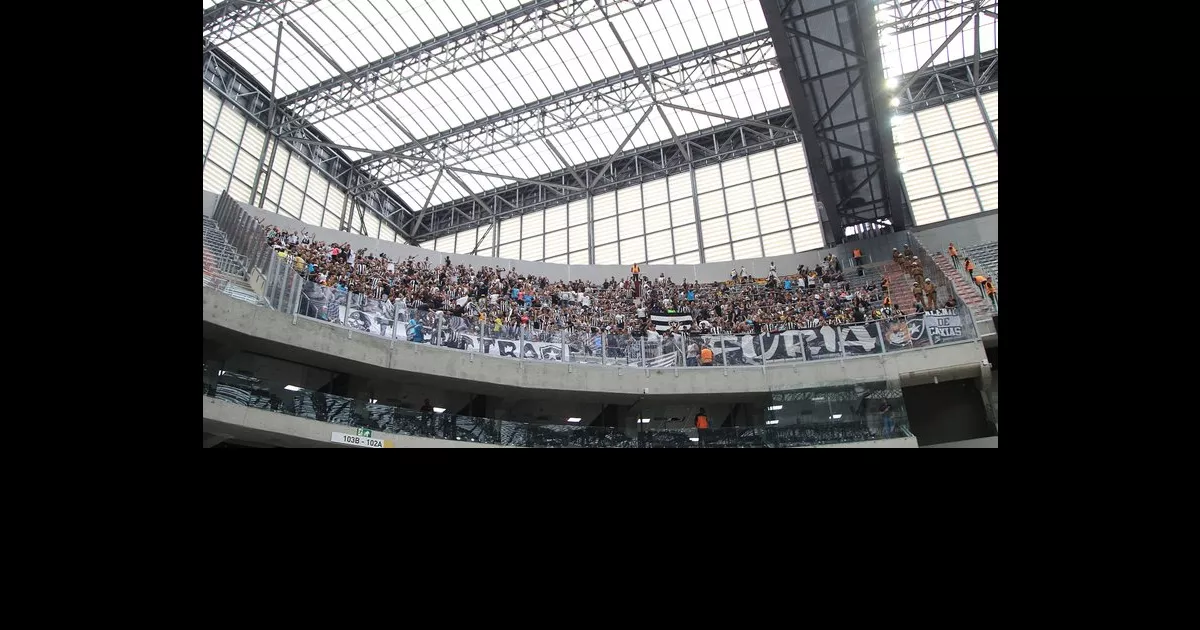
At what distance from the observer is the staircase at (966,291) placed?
22578 mm

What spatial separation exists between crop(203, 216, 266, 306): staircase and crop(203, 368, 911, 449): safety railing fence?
7.60 ft

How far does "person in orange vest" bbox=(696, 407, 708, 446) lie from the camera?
17.7 meters

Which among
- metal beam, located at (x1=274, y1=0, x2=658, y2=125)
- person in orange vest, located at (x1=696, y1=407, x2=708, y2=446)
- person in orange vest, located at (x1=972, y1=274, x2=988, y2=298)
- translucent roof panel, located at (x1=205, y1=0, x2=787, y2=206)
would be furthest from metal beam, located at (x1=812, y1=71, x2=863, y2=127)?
person in orange vest, located at (x1=696, y1=407, x2=708, y2=446)

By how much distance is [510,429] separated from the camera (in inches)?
728

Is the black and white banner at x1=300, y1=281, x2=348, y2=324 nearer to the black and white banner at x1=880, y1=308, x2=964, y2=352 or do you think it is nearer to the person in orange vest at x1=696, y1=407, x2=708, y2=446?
the person in orange vest at x1=696, y1=407, x2=708, y2=446

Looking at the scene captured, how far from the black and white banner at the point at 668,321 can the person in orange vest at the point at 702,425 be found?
3.67 metres

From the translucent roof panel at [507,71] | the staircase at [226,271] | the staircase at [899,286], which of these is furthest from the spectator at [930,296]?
the staircase at [226,271]

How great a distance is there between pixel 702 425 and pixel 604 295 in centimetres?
917

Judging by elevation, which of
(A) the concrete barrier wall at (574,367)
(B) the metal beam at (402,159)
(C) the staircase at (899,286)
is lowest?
(A) the concrete barrier wall at (574,367)

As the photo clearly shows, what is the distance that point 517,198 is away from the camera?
47781mm

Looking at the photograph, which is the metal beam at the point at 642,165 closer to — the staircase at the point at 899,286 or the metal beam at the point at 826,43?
the staircase at the point at 899,286
